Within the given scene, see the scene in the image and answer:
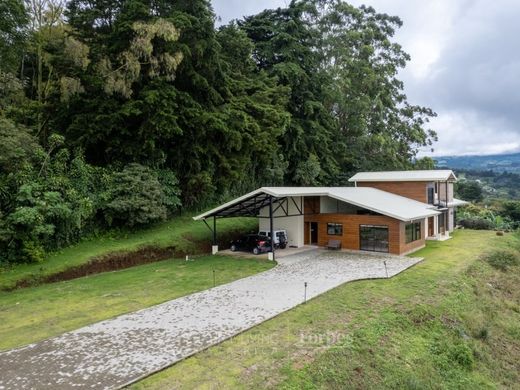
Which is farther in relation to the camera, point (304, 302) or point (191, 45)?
point (191, 45)

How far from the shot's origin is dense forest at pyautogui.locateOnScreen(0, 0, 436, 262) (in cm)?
1645

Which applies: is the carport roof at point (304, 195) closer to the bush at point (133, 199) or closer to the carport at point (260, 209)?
the carport at point (260, 209)

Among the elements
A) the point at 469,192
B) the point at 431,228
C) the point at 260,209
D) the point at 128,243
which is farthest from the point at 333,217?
the point at 469,192

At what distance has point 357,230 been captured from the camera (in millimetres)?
20938

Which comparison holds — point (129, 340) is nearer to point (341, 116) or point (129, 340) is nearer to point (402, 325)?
point (402, 325)

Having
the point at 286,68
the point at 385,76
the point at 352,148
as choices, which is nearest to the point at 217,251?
the point at 286,68

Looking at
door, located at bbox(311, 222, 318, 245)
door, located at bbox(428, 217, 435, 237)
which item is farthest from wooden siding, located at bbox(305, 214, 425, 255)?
door, located at bbox(428, 217, 435, 237)

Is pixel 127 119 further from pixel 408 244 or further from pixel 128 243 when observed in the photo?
pixel 408 244

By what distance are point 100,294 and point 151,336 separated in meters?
4.98

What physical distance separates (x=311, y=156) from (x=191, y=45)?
14.3 meters

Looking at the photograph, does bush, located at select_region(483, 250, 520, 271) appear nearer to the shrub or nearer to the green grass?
the shrub

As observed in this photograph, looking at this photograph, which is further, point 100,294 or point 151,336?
point 100,294

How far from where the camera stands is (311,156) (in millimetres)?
31422

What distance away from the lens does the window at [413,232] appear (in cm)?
2061
